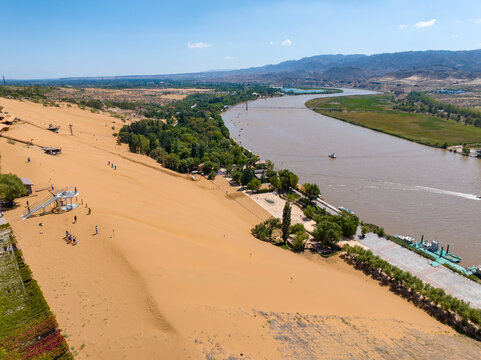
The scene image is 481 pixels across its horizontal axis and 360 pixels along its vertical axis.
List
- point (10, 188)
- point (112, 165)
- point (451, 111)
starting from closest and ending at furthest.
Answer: point (10, 188) → point (112, 165) → point (451, 111)

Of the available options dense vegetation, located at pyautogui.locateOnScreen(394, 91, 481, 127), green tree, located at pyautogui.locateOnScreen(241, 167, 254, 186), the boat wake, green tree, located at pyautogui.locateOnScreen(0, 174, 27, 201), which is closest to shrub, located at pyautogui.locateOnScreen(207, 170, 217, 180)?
green tree, located at pyautogui.locateOnScreen(241, 167, 254, 186)

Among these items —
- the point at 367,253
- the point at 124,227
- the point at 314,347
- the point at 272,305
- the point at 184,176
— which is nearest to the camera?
the point at 314,347

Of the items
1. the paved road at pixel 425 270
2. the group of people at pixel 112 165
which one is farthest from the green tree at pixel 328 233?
the group of people at pixel 112 165

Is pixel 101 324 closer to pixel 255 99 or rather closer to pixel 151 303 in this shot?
A: pixel 151 303

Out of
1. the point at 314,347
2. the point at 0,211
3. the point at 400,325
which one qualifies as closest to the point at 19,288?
the point at 0,211

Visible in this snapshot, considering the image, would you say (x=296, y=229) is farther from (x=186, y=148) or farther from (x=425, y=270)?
(x=186, y=148)

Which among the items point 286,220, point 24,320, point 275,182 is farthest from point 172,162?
point 24,320

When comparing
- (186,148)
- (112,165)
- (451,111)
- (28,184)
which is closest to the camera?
(28,184)
